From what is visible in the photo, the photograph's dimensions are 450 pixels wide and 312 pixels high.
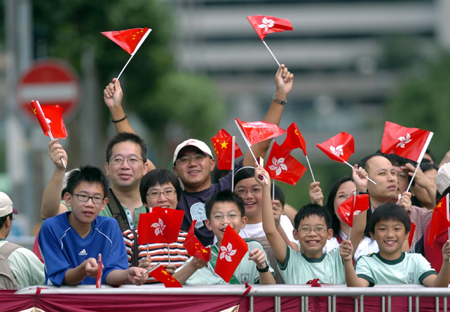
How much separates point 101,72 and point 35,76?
11.8m

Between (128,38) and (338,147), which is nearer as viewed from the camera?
(338,147)

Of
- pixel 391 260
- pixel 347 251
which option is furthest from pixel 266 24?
pixel 347 251

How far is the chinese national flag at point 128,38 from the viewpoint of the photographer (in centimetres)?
654

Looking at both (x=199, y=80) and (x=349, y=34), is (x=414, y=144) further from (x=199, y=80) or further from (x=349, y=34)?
(x=349, y=34)

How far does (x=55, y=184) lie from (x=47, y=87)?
4.92 meters

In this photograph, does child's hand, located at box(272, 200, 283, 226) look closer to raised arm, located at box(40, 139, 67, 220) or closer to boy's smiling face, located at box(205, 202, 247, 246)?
boy's smiling face, located at box(205, 202, 247, 246)

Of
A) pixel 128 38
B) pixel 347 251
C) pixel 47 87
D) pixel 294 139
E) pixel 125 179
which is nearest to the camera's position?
pixel 347 251

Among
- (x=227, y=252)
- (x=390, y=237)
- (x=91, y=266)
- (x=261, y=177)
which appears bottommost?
(x=91, y=266)

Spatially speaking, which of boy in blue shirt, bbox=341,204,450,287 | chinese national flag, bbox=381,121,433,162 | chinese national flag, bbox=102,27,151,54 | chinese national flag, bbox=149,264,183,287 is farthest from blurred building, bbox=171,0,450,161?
chinese national flag, bbox=149,264,183,287

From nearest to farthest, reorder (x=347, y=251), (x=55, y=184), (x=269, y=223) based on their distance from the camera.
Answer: (x=347, y=251) → (x=269, y=223) → (x=55, y=184)

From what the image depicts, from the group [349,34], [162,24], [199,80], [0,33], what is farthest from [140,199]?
[349,34]

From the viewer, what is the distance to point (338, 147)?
5.97 metres

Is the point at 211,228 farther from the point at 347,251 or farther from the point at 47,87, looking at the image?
the point at 47,87

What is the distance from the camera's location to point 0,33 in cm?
1802
